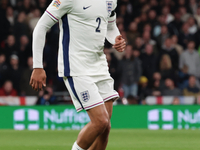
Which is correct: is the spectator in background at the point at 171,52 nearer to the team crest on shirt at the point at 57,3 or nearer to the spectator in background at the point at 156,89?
the spectator in background at the point at 156,89

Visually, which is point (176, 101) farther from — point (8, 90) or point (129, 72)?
point (8, 90)

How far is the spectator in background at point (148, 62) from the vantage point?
11.1m

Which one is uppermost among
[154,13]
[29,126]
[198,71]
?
[154,13]

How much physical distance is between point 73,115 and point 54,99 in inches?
34.3

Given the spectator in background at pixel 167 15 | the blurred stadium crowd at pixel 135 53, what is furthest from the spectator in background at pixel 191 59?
the spectator in background at pixel 167 15

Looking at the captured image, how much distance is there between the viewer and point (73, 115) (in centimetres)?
984

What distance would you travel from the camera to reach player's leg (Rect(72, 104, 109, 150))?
3.90 metres

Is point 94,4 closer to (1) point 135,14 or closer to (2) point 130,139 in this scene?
(2) point 130,139

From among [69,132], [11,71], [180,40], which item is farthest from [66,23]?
[180,40]

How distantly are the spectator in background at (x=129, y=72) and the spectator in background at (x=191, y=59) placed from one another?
1345mm

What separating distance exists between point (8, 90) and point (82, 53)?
677cm

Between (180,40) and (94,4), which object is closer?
(94,4)

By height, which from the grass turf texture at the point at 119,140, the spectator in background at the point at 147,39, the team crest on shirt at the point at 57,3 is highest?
the team crest on shirt at the point at 57,3

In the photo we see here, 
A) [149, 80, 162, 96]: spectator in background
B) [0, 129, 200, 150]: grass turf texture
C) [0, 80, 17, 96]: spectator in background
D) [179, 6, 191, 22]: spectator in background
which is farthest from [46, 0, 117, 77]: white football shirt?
[179, 6, 191, 22]: spectator in background
